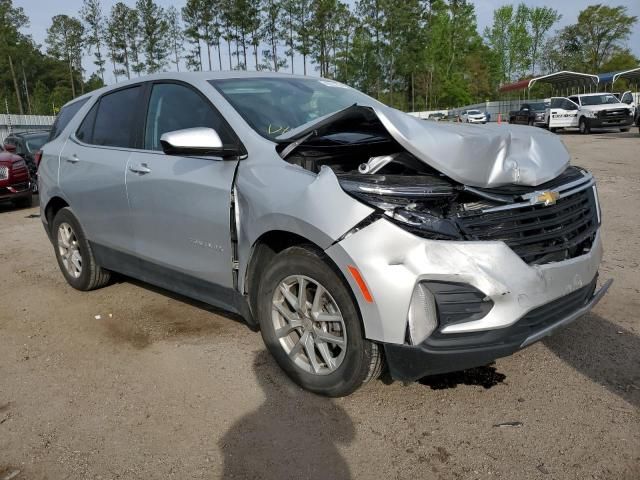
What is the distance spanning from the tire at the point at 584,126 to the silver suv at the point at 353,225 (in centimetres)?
2455

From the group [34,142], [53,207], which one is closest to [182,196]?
[53,207]

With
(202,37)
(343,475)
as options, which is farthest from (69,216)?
(202,37)

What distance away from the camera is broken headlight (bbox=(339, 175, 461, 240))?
2484 millimetres

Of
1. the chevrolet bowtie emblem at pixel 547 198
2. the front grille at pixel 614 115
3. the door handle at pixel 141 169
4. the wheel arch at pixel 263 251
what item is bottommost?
the wheel arch at pixel 263 251

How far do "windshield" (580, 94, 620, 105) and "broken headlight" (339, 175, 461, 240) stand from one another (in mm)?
26252

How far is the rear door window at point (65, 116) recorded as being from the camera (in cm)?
513

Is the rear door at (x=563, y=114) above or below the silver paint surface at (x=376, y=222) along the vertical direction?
above

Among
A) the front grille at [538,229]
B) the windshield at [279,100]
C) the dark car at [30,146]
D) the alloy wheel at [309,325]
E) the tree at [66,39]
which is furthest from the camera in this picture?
the tree at [66,39]

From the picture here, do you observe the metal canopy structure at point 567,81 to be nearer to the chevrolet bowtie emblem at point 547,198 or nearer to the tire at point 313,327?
the chevrolet bowtie emblem at point 547,198

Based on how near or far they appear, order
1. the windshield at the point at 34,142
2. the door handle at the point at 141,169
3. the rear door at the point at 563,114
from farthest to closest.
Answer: the rear door at the point at 563,114 < the windshield at the point at 34,142 < the door handle at the point at 141,169

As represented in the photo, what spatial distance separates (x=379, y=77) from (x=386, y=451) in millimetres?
62848

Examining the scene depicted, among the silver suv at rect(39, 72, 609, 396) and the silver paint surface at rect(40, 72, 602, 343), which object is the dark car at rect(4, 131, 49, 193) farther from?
the silver paint surface at rect(40, 72, 602, 343)

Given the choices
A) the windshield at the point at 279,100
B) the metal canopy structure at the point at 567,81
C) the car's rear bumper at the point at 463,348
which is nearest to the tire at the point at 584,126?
the metal canopy structure at the point at 567,81

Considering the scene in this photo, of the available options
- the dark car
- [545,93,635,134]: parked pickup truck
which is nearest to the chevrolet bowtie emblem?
the dark car
